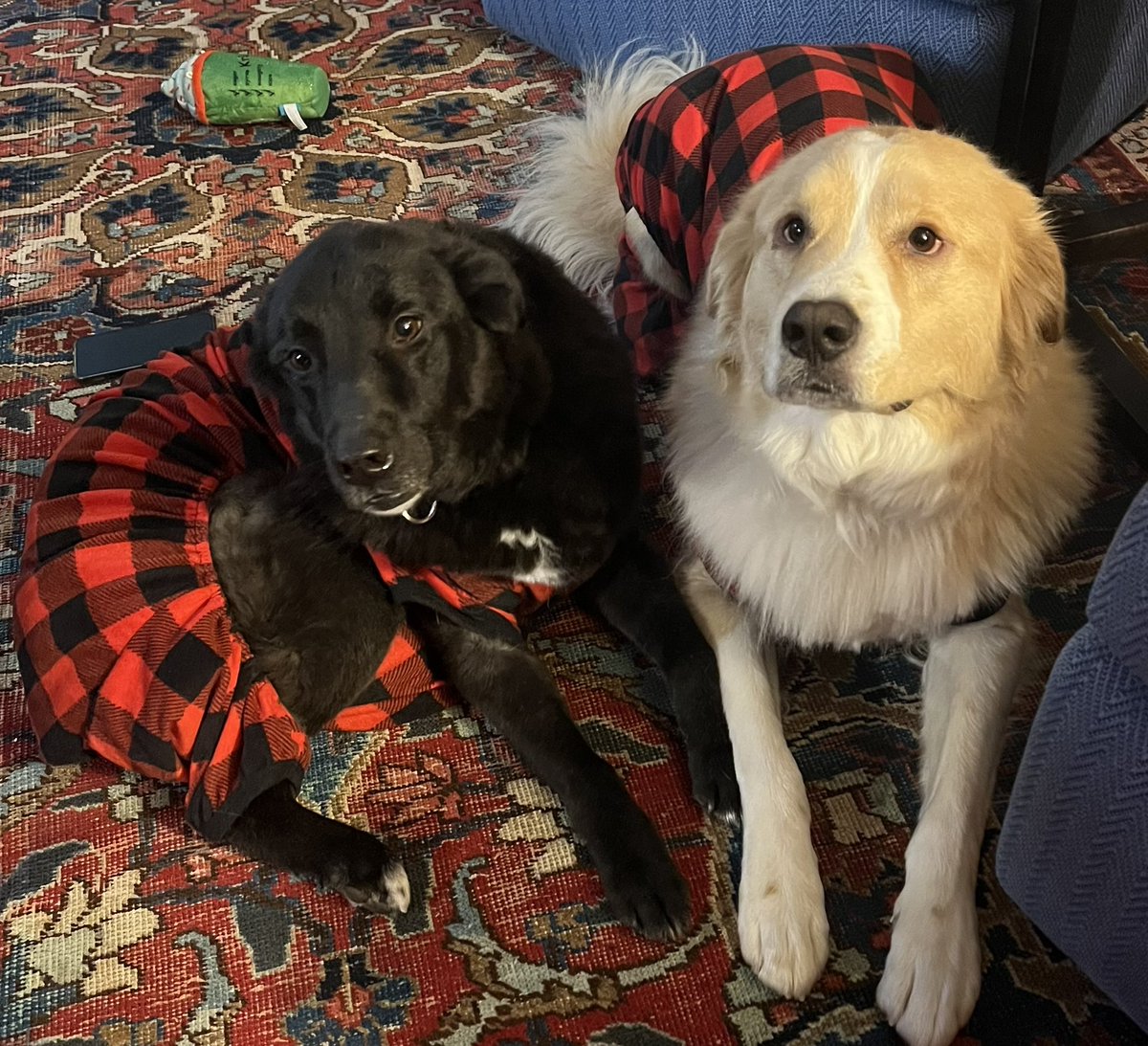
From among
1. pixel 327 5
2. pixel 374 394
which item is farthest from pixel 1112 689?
pixel 327 5

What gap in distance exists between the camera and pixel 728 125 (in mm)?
1842

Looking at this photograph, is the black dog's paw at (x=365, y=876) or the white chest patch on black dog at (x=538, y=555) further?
the white chest patch on black dog at (x=538, y=555)

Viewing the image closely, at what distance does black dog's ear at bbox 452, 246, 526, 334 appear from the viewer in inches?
57.8

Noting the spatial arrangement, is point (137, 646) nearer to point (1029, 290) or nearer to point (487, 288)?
point (487, 288)

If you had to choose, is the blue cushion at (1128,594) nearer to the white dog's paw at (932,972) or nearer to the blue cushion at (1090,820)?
the blue cushion at (1090,820)

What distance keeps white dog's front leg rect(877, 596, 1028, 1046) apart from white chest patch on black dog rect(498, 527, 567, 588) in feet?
1.94

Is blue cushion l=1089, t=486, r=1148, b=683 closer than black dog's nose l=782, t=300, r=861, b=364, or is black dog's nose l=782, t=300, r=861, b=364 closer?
blue cushion l=1089, t=486, r=1148, b=683

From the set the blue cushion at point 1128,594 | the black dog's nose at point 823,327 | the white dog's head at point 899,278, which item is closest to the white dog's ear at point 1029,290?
the white dog's head at point 899,278

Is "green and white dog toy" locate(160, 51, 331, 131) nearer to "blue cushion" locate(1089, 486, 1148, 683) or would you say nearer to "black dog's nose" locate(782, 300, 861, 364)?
"black dog's nose" locate(782, 300, 861, 364)

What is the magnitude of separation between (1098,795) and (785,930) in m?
0.44

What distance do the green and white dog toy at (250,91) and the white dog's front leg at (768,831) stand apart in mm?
2239

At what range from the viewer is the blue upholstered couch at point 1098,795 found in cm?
98

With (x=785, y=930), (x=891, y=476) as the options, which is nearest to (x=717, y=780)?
(x=785, y=930)

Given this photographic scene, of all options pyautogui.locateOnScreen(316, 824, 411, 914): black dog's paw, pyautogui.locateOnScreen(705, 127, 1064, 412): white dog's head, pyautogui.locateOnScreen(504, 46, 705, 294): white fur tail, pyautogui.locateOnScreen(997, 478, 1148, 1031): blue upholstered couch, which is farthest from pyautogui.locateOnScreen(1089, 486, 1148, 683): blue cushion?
pyautogui.locateOnScreen(504, 46, 705, 294): white fur tail
